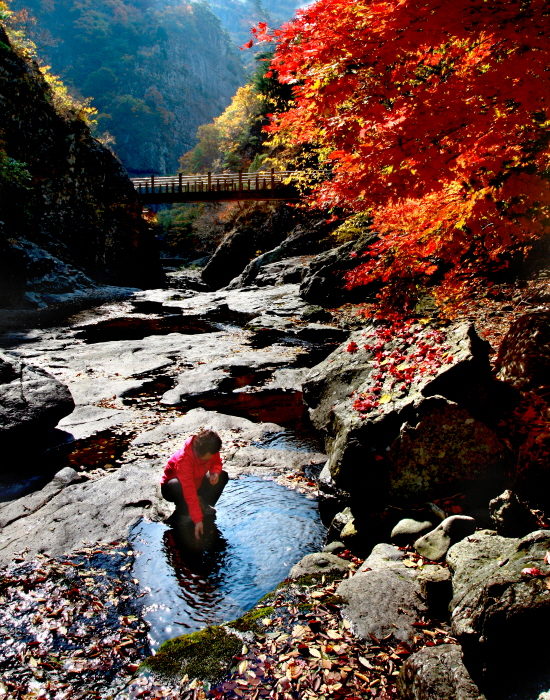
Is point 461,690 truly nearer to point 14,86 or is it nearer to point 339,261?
point 339,261

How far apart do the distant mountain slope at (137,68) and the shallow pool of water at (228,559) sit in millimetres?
78928

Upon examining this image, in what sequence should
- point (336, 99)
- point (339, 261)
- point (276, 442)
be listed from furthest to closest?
point (339, 261) → point (276, 442) → point (336, 99)

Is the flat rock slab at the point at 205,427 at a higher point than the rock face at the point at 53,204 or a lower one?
lower

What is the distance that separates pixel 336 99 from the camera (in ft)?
14.2

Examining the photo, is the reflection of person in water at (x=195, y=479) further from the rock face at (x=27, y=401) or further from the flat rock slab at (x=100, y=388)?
the flat rock slab at (x=100, y=388)

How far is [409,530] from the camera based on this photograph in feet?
12.6

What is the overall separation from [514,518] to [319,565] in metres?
1.68

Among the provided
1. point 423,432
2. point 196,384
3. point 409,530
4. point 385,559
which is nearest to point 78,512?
point 385,559

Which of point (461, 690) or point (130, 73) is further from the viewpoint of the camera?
point (130, 73)

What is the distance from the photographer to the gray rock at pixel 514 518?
3180mm

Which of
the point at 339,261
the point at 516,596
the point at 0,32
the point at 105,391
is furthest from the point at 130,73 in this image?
the point at 516,596

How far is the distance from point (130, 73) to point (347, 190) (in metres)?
91.7

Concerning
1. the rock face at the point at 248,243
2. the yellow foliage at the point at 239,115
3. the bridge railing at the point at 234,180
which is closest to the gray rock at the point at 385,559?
the bridge railing at the point at 234,180

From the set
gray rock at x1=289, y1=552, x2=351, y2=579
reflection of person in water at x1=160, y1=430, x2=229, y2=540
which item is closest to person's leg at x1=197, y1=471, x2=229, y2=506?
reflection of person in water at x1=160, y1=430, x2=229, y2=540
